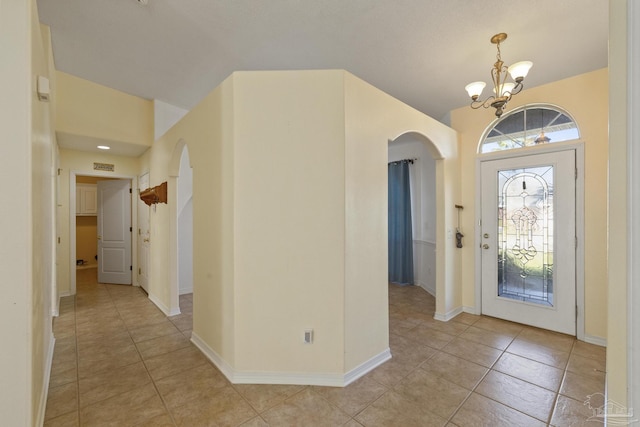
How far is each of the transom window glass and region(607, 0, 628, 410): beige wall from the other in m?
2.98

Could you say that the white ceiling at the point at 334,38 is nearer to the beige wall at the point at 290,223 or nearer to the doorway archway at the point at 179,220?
the beige wall at the point at 290,223

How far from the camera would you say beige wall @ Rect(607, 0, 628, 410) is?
69 centimetres

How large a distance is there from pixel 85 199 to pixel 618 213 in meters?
8.82

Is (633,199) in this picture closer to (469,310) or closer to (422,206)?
(469,310)

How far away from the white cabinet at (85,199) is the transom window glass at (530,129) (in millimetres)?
8233

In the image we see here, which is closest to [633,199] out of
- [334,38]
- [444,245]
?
[334,38]

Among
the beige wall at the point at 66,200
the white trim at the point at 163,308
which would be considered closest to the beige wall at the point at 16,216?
the white trim at the point at 163,308

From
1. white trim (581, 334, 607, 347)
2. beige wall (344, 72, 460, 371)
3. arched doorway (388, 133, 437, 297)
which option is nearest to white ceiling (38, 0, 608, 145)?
beige wall (344, 72, 460, 371)

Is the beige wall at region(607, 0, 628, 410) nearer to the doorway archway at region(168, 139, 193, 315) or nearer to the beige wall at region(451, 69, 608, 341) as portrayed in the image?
the beige wall at region(451, 69, 608, 341)

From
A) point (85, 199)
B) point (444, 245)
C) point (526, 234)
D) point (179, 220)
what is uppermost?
point (85, 199)

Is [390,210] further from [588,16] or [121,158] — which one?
[121,158]

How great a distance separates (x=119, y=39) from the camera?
2588 mm

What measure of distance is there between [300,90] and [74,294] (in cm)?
510

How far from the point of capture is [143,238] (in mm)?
4652
